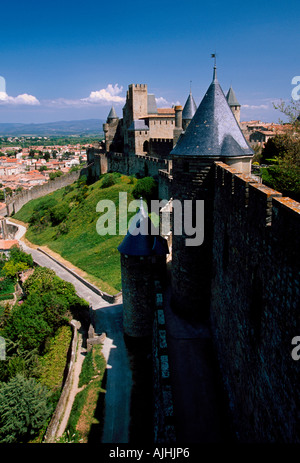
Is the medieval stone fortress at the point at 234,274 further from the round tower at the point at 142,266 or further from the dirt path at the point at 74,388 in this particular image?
the dirt path at the point at 74,388

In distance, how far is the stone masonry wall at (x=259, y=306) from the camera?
3.97 m

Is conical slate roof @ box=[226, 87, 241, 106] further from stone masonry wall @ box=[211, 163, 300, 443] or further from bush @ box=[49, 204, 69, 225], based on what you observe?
stone masonry wall @ box=[211, 163, 300, 443]

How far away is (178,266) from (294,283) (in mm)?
6641

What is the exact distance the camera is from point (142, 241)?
13.8m

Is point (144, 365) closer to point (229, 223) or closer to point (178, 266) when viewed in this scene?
point (178, 266)

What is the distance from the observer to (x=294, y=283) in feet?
12.6

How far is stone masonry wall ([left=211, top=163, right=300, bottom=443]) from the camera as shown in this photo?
156 inches

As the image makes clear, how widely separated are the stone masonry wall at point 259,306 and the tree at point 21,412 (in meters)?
9.50

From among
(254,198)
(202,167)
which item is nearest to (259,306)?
(254,198)

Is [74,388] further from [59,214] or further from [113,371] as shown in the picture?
[59,214]

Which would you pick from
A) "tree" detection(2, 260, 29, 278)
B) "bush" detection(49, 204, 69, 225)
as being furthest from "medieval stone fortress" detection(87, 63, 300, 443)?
"bush" detection(49, 204, 69, 225)

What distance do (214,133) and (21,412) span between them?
1307 cm

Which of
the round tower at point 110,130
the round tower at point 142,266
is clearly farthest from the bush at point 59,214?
the round tower at point 142,266

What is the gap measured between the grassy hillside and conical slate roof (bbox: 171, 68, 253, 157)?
14933 mm
